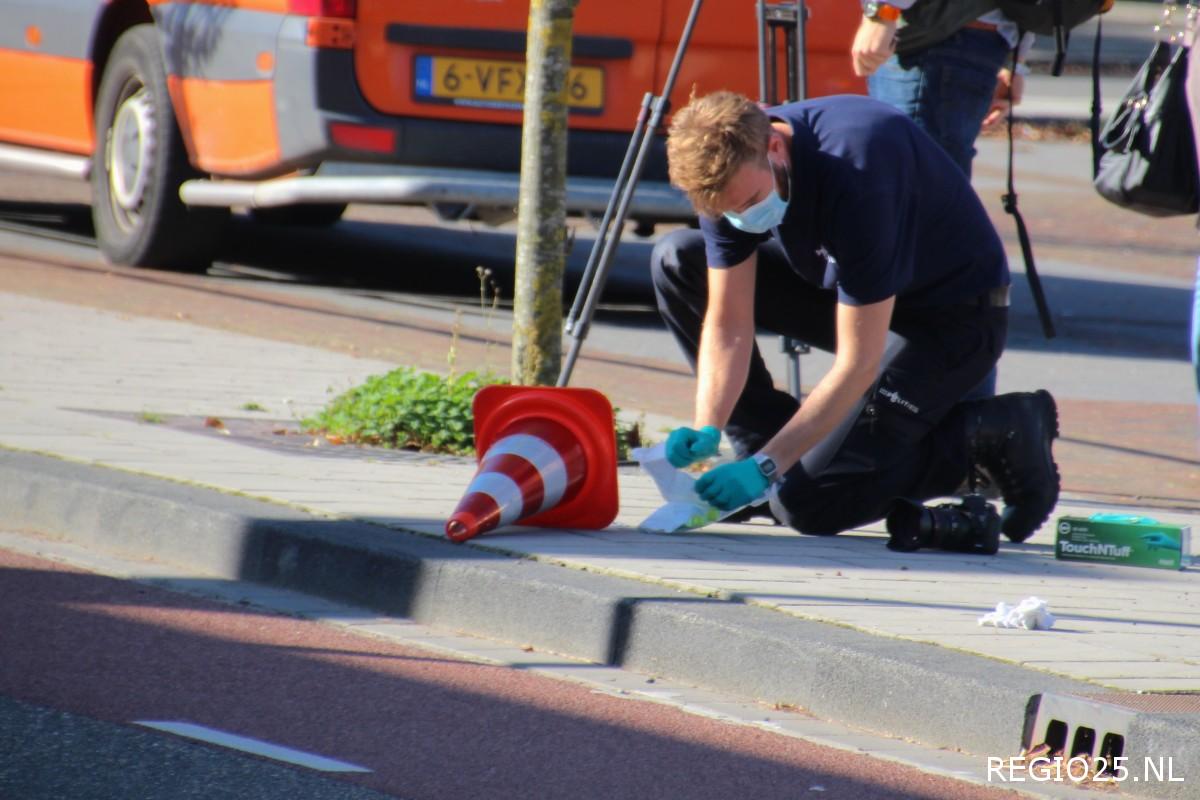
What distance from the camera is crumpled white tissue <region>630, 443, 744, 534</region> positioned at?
16.4 ft

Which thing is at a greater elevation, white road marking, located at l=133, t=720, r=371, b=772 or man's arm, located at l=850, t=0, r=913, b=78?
man's arm, located at l=850, t=0, r=913, b=78

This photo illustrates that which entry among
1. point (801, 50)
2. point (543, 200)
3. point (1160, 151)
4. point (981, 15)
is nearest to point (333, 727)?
point (1160, 151)

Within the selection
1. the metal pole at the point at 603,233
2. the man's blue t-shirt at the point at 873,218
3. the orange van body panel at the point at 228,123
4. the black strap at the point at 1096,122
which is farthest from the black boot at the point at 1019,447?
the orange van body panel at the point at 228,123

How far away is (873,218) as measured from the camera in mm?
4816

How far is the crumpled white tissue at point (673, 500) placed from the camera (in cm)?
498

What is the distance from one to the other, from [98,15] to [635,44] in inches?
112

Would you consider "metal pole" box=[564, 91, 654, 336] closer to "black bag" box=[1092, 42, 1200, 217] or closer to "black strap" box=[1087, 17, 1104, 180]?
"black strap" box=[1087, 17, 1104, 180]

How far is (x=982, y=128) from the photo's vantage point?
6.72 m

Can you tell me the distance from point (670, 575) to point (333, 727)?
3.39 feet

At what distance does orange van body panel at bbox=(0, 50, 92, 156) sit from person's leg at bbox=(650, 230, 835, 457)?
5.65m

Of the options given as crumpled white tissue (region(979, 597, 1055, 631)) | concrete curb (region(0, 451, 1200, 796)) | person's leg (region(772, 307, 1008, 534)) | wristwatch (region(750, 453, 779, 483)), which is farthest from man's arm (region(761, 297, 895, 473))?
crumpled white tissue (region(979, 597, 1055, 631))

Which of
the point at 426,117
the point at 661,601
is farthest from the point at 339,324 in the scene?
the point at 661,601

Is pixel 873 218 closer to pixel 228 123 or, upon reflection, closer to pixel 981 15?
pixel 981 15

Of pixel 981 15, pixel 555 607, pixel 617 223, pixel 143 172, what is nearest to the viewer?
pixel 555 607
